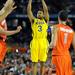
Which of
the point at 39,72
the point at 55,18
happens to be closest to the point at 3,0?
the point at 55,18

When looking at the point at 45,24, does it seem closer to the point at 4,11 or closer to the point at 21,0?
the point at 4,11

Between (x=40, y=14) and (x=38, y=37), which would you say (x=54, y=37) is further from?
(x=38, y=37)

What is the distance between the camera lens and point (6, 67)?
16.1 m

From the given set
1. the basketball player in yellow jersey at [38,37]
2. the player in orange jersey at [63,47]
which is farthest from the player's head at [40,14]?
the player in orange jersey at [63,47]

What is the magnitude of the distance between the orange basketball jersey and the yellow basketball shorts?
225 centimetres

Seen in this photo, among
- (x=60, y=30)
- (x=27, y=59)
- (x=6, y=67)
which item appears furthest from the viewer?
(x=27, y=59)

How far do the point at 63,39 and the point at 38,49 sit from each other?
102 inches

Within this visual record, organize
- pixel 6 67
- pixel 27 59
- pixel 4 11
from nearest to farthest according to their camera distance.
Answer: pixel 4 11 → pixel 6 67 → pixel 27 59

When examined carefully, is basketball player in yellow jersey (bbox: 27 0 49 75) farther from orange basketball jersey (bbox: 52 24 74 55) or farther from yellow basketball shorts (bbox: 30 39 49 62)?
orange basketball jersey (bbox: 52 24 74 55)

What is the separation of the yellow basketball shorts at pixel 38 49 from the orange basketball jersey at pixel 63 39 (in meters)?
2.25

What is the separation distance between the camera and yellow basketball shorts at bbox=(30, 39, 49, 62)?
10977 millimetres

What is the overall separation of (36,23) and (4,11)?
390cm

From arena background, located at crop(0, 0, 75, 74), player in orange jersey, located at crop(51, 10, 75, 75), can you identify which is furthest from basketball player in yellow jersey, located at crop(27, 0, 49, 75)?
arena background, located at crop(0, 0, 75, 74)

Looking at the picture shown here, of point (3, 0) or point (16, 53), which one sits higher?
point (3, 0)
